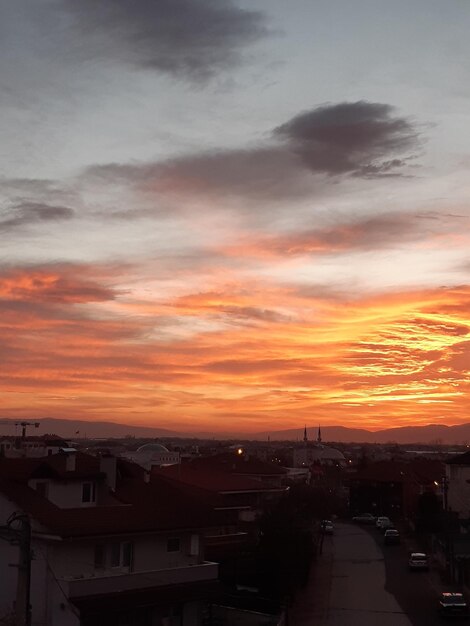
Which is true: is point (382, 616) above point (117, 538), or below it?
below

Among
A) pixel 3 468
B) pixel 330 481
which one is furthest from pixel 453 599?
pixel 330 481

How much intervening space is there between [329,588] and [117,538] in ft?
60.7

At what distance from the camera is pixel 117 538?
30719 mm

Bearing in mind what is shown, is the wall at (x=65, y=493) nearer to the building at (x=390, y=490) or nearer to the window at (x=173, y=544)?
the window at (x=173, y=544)

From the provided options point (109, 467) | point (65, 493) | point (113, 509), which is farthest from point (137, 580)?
point (109, 467)

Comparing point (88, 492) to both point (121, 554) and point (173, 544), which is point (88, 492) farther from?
point (173, 544)

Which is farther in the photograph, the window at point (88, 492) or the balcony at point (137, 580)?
the window at point (88, 492)

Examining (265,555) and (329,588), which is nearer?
(265,555)

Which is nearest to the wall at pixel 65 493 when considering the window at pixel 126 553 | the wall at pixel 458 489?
the window at pixel 126 553

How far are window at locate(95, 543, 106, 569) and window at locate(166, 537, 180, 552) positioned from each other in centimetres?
335

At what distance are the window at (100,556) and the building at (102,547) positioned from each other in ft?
0.13

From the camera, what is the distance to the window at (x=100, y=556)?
99.3 feet

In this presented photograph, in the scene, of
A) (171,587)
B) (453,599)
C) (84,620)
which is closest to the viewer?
(84,620)

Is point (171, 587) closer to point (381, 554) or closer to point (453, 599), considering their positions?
point (453, 599)
